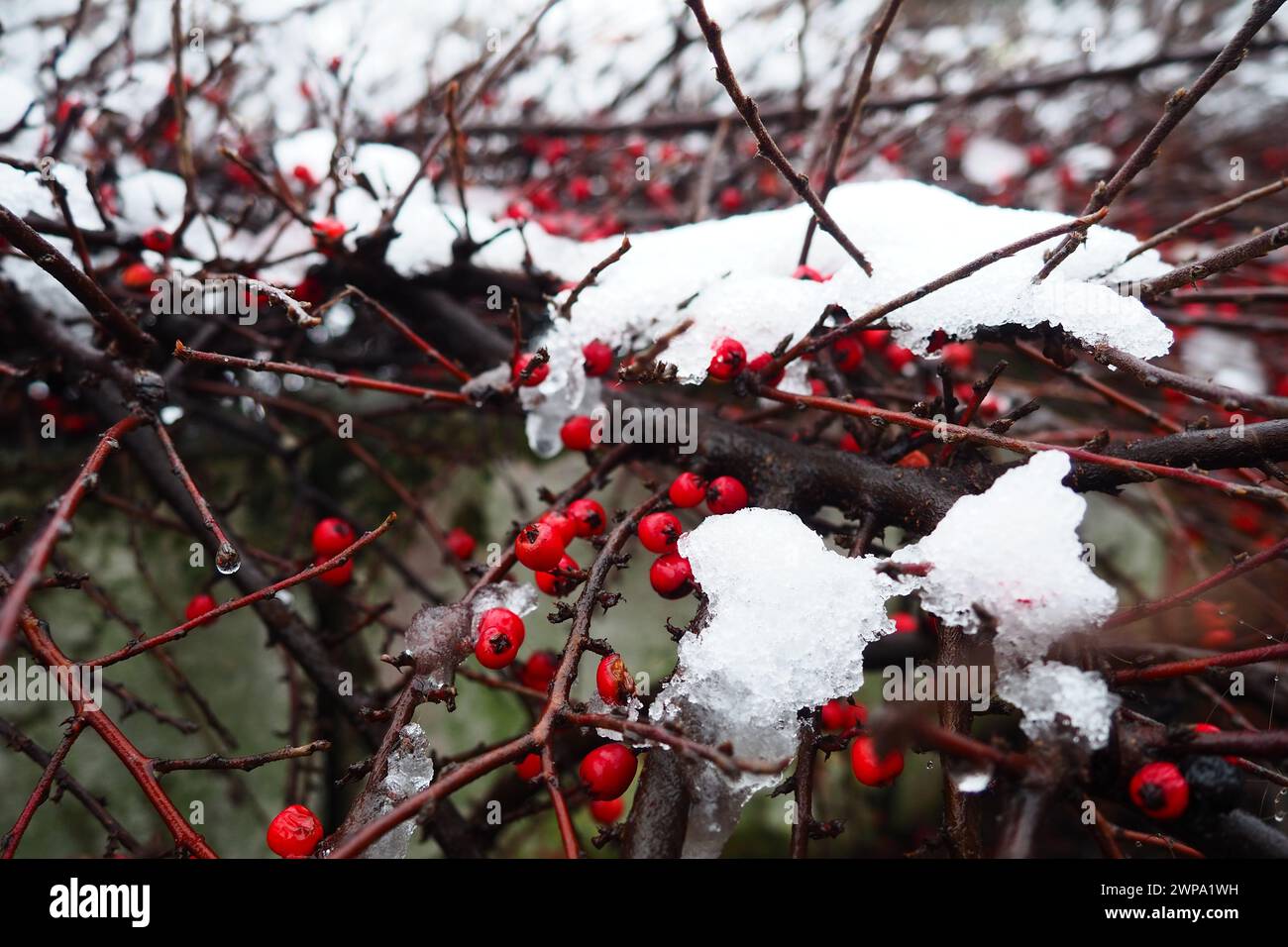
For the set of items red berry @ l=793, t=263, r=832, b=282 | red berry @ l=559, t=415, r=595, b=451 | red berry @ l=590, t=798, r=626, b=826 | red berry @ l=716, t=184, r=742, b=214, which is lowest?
red berry @ l=590, t=798, r=626, b=826

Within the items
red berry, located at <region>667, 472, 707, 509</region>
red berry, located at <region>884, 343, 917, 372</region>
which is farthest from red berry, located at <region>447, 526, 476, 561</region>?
red berry, located at <region>884, 343, 917, 372</region>

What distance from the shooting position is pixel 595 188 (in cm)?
352

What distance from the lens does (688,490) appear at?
147 centimetres

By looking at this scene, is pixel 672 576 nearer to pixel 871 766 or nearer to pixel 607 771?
pixel 607 771

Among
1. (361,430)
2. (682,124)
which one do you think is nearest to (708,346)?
(361,430)

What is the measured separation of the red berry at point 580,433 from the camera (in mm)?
1642

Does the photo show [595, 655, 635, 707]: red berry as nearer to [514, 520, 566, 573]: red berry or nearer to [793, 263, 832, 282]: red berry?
[514, 520, 566, 573]: red berry

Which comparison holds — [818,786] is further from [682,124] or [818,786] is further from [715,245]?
[682,124]

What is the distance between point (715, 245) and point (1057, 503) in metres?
1.01

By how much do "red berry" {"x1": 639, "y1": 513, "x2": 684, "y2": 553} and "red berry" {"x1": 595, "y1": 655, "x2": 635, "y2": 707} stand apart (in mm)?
245

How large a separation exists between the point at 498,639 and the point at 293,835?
415 millimetres

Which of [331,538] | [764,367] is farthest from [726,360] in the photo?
[331,538]

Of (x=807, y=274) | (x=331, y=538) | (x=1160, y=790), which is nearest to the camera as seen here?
(x=1160, y=790)

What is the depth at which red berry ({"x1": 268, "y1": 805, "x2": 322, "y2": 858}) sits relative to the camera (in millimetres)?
1171
